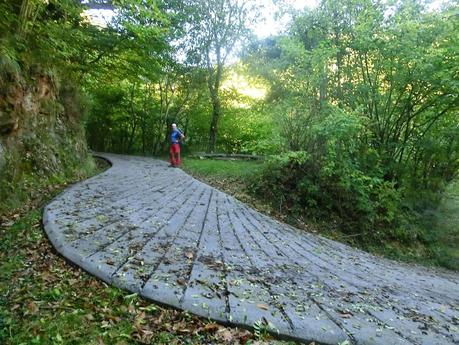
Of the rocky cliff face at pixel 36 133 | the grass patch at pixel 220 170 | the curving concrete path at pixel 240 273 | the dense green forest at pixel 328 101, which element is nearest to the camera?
the curving concrete path at pixel 240 273

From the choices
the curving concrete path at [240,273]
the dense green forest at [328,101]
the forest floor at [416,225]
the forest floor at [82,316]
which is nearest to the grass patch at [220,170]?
the forest floor at [416,225]

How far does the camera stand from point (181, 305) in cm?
295

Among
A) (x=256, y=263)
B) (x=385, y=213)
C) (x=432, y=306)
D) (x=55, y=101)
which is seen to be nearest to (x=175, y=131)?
(x=55, y=101)

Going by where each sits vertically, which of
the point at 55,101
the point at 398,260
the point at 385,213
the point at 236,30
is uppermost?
the point at 236,30

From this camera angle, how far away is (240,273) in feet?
12.5

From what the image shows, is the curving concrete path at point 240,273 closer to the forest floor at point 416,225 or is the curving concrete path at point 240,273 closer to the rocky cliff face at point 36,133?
the rocky cliff face at point 36,133

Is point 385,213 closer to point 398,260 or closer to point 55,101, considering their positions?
point 398,260

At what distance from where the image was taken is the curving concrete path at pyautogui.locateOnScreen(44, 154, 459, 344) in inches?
117

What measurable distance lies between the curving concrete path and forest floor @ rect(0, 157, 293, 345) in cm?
12

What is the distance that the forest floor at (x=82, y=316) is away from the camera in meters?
2.58

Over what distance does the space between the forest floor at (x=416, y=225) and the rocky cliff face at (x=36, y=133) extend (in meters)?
4.17

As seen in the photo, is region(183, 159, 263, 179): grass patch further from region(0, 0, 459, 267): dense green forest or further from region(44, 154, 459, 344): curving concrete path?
region(44, 154, 459, 344): curving concrete path

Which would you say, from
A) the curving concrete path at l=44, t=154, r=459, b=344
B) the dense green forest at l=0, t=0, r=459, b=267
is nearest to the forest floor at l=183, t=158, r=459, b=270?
the dense green forest at l=0, t=0, r=459, b=267

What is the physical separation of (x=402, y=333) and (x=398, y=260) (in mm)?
6737
